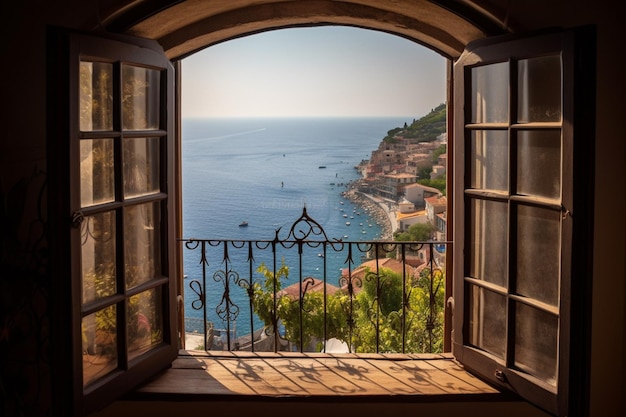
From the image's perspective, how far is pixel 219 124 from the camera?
10.9 metres

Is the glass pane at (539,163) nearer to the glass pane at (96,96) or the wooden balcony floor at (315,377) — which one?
the wooden balcony floor at (315,377)

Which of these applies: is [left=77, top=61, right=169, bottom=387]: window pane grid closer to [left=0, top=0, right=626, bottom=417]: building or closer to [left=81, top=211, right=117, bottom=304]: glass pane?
[left=81, top=211, right=117, bottom=304]: glass pane

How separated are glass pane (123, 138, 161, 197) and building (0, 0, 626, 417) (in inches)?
9.9

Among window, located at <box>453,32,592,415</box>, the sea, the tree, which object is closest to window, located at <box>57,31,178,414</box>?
window, located at <box>453,32,592,415</box>

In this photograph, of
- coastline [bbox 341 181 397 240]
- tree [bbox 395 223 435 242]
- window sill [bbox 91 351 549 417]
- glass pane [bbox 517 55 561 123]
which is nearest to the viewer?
glass pane [bbox 517 55 561 123]

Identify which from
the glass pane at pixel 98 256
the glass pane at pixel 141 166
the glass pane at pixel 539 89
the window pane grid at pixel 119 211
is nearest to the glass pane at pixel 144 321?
the window pane grid at pixel 119 211

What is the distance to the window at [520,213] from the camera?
2123 millimetres

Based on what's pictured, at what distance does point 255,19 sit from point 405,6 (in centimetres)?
82

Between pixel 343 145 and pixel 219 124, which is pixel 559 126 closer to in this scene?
pixel 343 145

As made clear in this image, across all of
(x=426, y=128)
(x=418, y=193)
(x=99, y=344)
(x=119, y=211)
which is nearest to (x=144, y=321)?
(x=99, y=344)

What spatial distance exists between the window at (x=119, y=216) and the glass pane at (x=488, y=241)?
144 cm

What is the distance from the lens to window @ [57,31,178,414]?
219 cm

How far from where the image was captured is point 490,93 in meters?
2.57

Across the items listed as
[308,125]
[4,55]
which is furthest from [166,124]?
[308,125]
